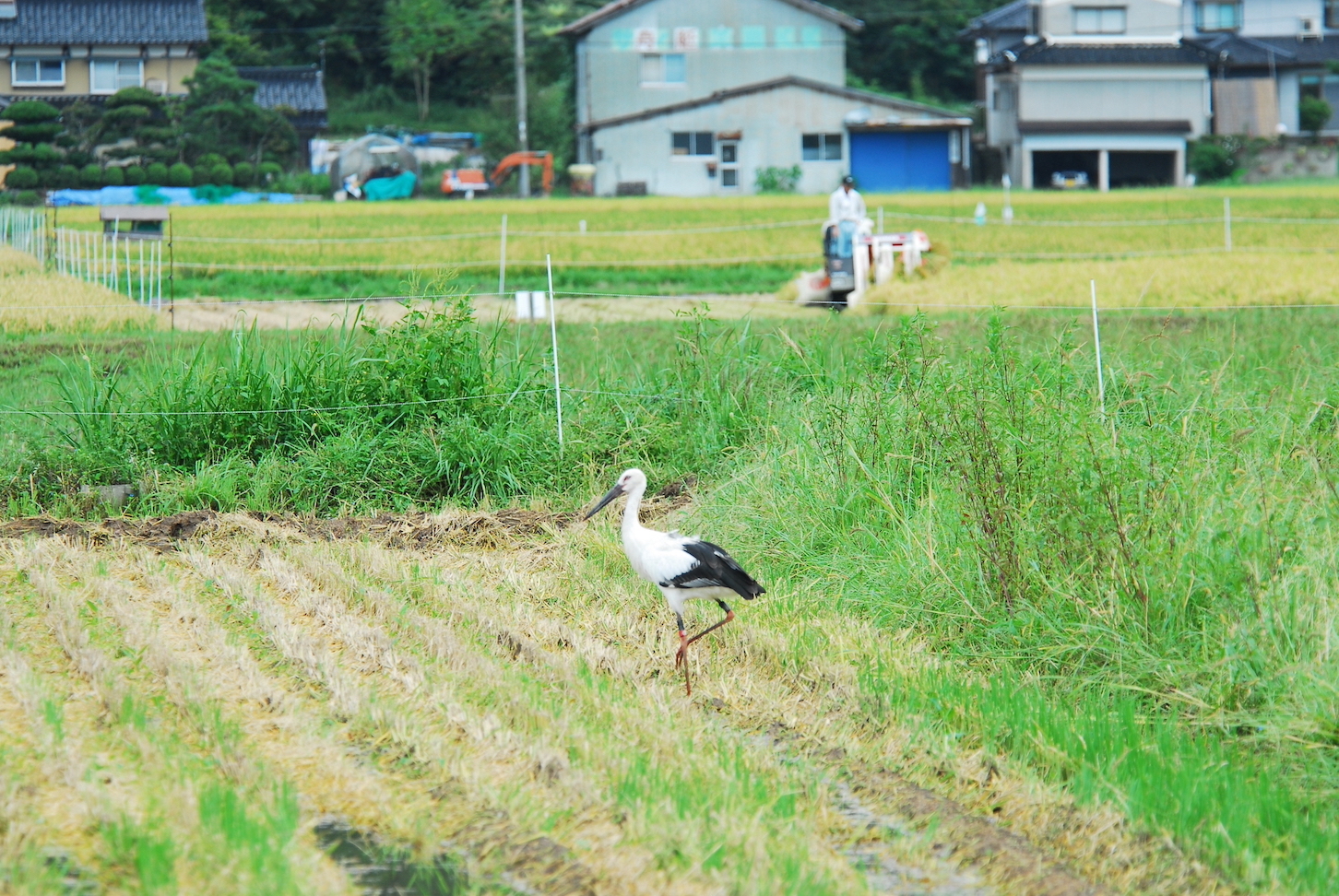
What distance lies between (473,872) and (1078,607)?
10.0 feet

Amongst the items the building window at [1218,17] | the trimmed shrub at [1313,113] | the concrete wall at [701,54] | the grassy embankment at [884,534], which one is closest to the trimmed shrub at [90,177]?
the concrete wall at [701,54]

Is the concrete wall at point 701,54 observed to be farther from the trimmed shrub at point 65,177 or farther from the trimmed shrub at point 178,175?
the trimmed shrub at point 65,177

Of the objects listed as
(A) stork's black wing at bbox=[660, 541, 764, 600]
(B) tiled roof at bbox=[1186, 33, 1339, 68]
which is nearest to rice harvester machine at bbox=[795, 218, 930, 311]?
(A) stork's black wing at bbox=[660, 541, 764, 600]

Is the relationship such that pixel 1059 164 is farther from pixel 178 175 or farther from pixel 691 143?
pixel 178 175

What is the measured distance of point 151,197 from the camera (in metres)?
35.2

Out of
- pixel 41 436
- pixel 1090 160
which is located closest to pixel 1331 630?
pixel 41 436

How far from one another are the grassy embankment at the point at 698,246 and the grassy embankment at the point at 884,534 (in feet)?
16.9

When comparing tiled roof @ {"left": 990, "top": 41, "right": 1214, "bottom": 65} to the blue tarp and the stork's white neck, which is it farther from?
the stork's white neck

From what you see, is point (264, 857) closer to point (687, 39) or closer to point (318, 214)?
point (318, 214)

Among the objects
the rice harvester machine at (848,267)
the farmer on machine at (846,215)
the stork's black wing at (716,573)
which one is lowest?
the stork's black wing at (716,573)

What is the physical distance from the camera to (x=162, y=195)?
36.0 m

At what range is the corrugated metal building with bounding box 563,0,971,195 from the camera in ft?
145

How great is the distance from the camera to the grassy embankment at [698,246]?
18.0 metres

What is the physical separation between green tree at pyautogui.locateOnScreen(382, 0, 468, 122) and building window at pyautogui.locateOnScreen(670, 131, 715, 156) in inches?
366
